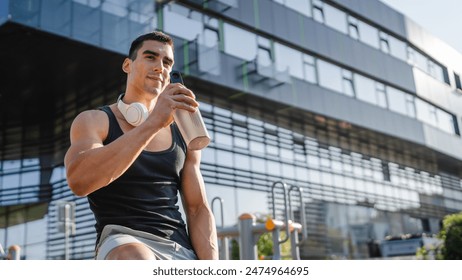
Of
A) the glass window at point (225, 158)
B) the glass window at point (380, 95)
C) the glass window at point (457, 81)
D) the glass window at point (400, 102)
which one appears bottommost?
the glass window at point (457, 81)

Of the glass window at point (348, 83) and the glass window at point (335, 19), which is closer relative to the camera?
the glass window at point (335, 19)

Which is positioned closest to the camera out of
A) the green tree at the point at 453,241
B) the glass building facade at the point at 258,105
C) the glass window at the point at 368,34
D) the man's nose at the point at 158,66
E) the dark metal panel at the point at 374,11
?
the man's nose at the point at 158,66

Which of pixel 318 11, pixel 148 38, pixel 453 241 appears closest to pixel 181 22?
pixel 318 11

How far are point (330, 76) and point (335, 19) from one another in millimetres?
1364

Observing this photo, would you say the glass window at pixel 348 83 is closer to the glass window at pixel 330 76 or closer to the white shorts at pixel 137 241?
the glass window at pixel 330 76

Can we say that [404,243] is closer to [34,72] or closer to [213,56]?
[213,56]

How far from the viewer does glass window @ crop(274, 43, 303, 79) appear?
13.0 metres

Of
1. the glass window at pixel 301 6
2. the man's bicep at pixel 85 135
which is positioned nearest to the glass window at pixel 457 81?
the man's bicep at pixel 85 135

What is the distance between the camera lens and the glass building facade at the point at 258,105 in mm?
9633

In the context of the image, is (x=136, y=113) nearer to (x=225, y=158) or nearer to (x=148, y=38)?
(x=148, y=38)

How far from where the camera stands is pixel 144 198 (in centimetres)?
146

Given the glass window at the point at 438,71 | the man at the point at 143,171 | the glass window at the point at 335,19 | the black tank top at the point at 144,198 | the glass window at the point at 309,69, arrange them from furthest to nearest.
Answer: the glass window at the point at 335,19
the glass window at the point at 309,69
the glass window at the point at 438,71
the black tank top at the point at 144,198
the man at the point at 143,171

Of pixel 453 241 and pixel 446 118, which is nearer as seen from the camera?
pixel 446 118

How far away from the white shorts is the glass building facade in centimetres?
584
